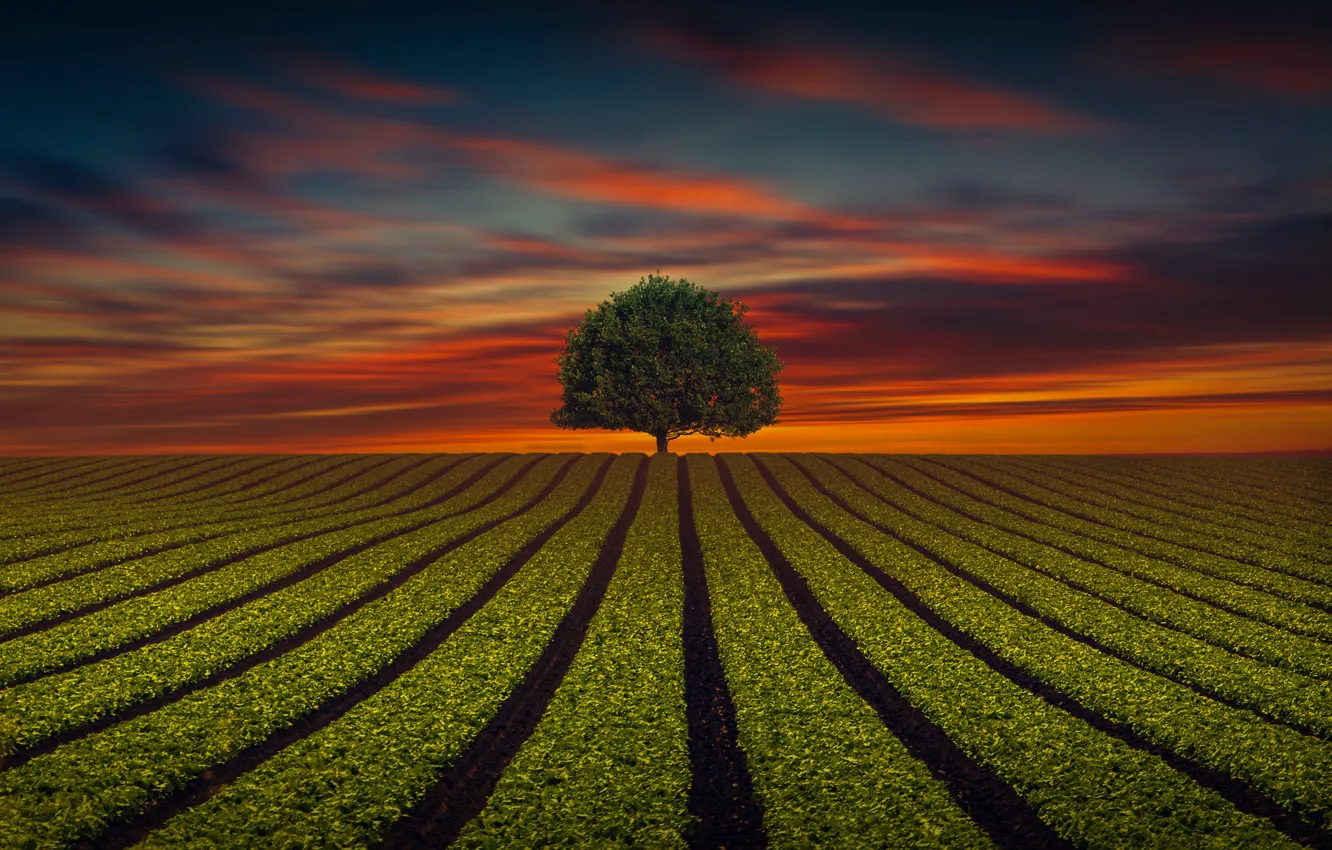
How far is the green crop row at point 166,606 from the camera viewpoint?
788 inches

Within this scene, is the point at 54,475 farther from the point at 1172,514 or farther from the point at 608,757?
the point at 1172,514

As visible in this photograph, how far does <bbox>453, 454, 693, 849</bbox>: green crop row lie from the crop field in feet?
0.25

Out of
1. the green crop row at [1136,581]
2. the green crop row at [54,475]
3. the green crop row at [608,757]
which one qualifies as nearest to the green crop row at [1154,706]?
the green crop row at [1136,581]

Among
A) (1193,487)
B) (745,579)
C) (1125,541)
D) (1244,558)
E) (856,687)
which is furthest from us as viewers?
(1193,487)

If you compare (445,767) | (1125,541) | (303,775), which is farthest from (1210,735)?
(1125,541)

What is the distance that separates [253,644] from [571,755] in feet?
38.3

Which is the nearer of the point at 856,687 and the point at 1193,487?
the point at 856,687

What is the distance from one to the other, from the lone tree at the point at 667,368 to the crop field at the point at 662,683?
26103 millimetres

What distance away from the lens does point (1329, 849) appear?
39.0 ft

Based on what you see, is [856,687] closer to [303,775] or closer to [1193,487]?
[303,775]

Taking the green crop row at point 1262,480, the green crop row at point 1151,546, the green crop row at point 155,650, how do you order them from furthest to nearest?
the green crop row at point 1262,480, the green crop row at point 1151,546, the green crop row at point 155,650

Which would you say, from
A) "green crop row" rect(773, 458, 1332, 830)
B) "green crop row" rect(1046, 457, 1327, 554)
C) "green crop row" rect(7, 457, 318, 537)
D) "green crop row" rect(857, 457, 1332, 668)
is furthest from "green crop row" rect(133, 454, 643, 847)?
"green crop row" rect(1046, 457, 1327, 554)

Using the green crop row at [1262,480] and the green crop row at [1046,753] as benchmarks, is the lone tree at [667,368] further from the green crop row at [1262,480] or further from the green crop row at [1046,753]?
the green crop row at [1046,753]

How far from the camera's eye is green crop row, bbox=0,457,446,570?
33.4 m
